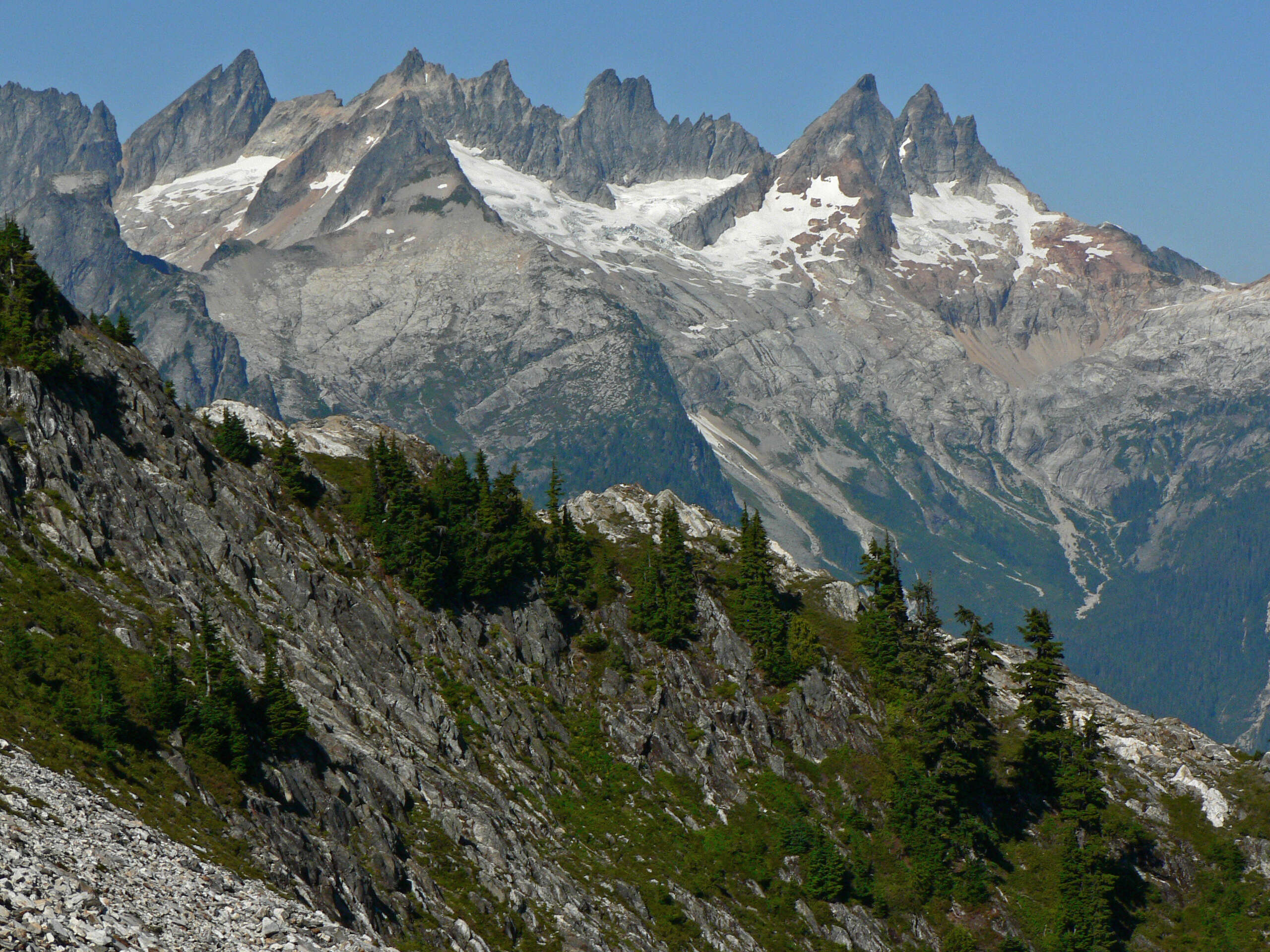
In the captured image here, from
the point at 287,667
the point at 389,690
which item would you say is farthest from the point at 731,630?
the point at 287,667

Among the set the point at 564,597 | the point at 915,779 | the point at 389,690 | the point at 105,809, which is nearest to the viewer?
the point at 105,809

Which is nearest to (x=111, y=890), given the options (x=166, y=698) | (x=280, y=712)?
(x=166, y=698)

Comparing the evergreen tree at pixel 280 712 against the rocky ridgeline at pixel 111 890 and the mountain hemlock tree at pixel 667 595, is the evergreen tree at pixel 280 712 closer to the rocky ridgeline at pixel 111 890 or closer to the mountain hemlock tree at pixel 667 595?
the rocky ridgeline at pixel 111 890

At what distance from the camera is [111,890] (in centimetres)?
4638

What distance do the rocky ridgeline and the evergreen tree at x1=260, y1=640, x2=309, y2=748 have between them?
63.1ft

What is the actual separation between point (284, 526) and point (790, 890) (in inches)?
2006

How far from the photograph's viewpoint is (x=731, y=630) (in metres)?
129

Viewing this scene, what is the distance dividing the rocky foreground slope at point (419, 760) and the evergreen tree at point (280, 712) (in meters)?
1.71

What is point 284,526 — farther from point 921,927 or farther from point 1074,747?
point 1074,747

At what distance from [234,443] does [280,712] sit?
42.9m

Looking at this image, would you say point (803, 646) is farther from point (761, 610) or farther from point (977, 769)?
point (977, 769)

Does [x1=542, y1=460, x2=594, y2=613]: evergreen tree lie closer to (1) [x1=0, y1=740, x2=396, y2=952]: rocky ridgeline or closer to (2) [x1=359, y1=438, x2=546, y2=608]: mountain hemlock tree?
(2) [x1=359, y1=438, x2=546, y2=608]: mountain hemlock tree

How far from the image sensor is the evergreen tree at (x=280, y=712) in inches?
3012

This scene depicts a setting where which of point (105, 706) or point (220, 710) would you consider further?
point (220, 710)
